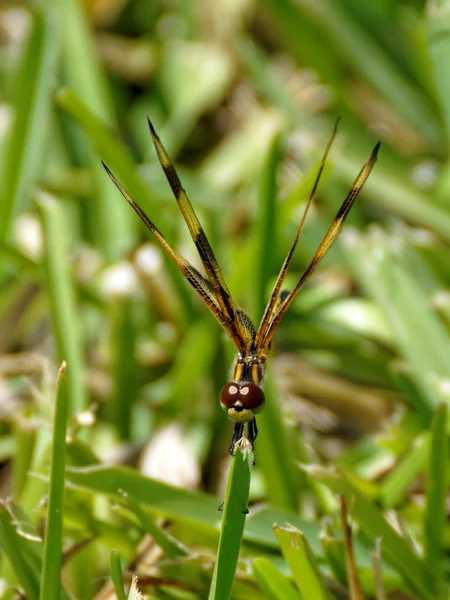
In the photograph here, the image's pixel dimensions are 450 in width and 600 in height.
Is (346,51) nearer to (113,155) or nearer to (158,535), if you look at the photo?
(113,155)

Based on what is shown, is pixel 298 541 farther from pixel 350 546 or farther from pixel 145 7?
pixel 145 7

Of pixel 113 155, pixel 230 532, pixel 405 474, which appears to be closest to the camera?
pixel 230 532

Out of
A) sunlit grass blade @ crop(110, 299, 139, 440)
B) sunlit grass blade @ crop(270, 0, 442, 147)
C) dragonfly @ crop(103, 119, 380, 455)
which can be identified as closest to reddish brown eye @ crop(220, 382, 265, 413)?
dragonfly @ crop(103, 119, 380, 455)

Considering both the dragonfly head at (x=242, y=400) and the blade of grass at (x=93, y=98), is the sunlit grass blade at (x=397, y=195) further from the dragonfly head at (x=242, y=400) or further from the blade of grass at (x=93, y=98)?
the dragonfly head at (x=242, y=400)

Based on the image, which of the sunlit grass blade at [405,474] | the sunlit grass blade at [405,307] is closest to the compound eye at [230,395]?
the sunlit grass blade at [405,474]

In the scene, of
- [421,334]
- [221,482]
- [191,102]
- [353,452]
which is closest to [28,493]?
[221,482]

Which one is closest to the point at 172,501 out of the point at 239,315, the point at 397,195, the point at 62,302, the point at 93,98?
the point at 239,315
